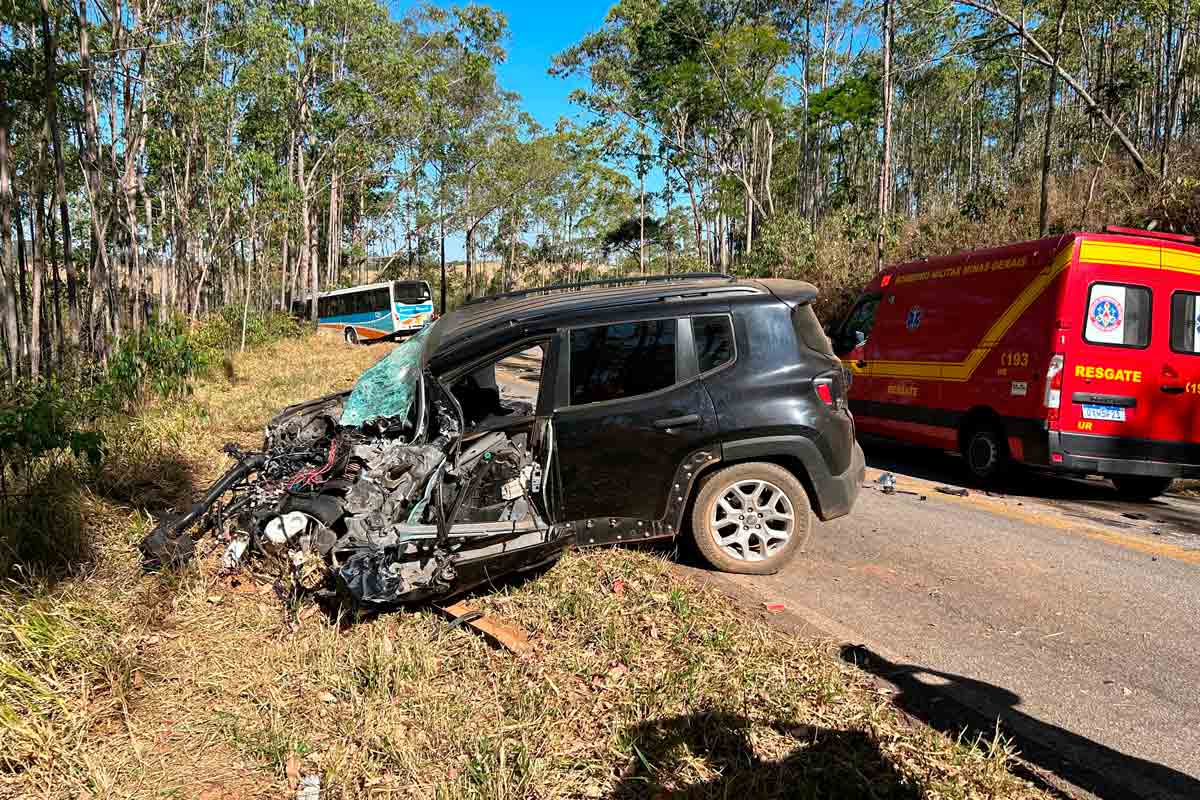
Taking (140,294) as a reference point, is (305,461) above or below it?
below

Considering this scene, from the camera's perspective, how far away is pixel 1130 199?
14305mm

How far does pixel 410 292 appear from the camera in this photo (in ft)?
95.3

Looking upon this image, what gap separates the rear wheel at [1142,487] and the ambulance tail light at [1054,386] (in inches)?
46.4

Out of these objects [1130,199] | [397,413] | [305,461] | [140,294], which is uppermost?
[1130,199]

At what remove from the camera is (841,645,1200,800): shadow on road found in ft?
7.71

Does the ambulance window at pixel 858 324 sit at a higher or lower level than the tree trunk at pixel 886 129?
lower

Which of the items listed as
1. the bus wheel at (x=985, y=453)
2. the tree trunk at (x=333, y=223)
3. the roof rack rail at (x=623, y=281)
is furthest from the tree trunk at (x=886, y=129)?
the tree trunk at (x=333, y=223)

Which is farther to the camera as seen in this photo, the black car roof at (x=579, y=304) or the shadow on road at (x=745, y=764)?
the black car roof at (x=579, y=304)

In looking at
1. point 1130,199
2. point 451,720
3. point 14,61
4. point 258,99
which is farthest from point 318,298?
point 451,720

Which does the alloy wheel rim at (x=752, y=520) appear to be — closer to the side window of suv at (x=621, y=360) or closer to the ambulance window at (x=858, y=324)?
the side window of suv at (x=621, y=360)

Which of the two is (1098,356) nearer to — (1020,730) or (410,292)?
(1020,730)

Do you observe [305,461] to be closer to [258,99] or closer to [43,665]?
[43,665]

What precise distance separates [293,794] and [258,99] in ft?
91.7

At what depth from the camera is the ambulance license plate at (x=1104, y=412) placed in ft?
19.8
